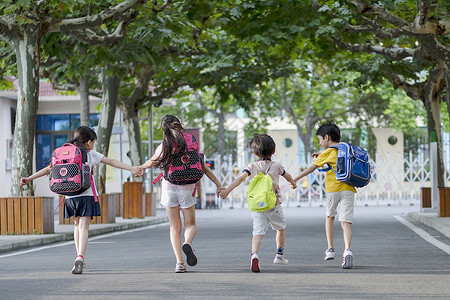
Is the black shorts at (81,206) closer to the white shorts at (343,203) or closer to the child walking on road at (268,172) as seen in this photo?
the child walking on road at (268,172)

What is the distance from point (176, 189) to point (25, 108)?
27.6 ft

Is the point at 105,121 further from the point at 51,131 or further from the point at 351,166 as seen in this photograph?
the point at 51,131

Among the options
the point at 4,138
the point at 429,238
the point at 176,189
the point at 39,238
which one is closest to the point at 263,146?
the point at 176,189

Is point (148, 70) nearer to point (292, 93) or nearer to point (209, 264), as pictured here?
point (209, 264)

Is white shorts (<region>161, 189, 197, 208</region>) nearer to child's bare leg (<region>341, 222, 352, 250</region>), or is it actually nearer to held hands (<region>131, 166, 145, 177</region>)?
held hands (<region>131, 166, 145, 177</region>)

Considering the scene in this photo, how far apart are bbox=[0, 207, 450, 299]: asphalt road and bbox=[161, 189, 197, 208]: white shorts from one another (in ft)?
2.36

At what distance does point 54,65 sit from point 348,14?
25.3 feet

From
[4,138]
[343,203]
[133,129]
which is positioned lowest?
[343,203]

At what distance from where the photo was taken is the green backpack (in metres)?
10.1

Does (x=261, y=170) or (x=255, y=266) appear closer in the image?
(x=255, y=266)

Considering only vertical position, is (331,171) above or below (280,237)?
above

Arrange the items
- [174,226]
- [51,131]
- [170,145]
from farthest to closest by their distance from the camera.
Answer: [51,131] → [174,226] → [170,145]

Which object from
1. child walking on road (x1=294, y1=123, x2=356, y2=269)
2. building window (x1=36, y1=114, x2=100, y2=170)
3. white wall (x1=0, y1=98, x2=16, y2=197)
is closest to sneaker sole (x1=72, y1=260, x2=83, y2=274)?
child walking on road (x1=294, y1=123, x2=356, y2=269)

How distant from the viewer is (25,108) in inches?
696
